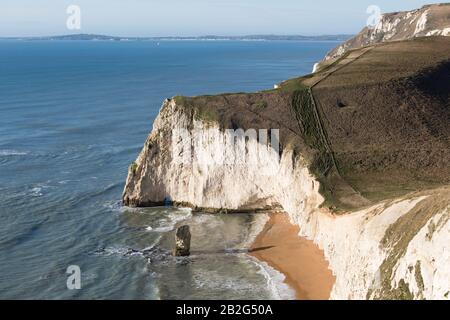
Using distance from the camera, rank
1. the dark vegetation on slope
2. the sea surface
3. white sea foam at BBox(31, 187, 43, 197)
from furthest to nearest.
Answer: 1. white sea foam at BBox(31, 187, 43, 197)
2. the dark vegetation on slope
3. the sea surface

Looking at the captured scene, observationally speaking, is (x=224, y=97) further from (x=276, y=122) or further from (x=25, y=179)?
(x=25, y=179)

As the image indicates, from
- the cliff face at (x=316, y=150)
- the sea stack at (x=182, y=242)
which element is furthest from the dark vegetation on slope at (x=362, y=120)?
the sea stack at (x=182, y=242)

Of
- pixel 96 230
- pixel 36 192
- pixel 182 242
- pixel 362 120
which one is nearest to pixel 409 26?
pixel 362 120

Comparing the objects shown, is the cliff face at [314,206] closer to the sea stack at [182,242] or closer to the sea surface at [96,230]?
the sea surface at [96,230]

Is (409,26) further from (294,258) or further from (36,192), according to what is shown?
(294,258)

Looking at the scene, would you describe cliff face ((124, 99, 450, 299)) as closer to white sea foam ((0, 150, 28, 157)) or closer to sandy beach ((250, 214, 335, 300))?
sandy beach ((250, 214, 335, 300))

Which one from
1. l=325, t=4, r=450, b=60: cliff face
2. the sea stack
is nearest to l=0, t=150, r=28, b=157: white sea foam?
the sea stack

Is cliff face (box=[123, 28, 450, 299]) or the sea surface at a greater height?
cliff face (box=[123, 28, 450, 299])
